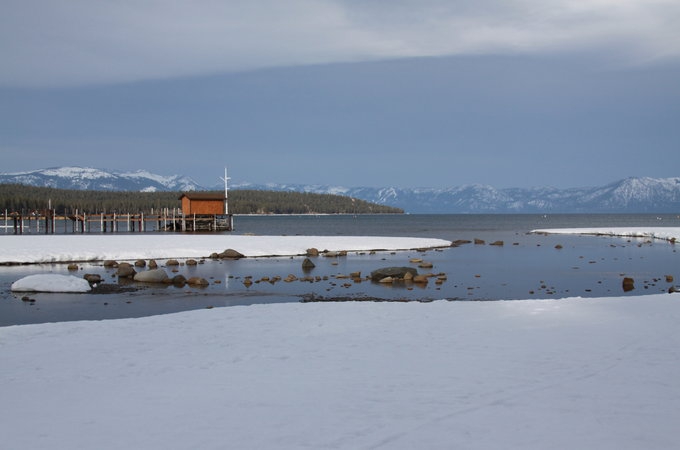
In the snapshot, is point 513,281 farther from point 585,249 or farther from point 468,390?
point 585,249

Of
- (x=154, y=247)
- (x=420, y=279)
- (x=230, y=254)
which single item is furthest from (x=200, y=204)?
(x=420, y=279)

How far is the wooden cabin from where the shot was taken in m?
89.4

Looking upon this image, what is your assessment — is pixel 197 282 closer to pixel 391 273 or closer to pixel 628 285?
pixel 391 273

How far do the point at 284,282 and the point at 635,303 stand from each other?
51.3 feet

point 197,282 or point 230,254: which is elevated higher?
point 230,254

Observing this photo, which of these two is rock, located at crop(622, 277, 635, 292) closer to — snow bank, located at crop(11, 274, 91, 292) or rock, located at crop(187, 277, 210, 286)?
rock, located at crop(187, 277, 210, 286)

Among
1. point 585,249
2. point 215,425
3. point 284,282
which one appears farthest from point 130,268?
point 585,249

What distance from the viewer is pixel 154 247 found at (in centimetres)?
4503

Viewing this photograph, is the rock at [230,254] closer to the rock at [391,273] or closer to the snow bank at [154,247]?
the snow bank at [154,247]

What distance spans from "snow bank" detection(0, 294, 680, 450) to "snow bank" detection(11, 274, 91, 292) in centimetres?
1039

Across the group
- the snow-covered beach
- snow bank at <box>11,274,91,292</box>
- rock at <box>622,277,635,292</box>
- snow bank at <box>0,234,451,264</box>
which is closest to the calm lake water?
rock at <box>622,277,635,292</box>

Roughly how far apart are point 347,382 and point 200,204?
82303 mm

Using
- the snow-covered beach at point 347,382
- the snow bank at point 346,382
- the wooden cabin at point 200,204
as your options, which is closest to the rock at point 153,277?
the snow bank at point 346,382

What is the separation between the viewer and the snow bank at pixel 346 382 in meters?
7.76
